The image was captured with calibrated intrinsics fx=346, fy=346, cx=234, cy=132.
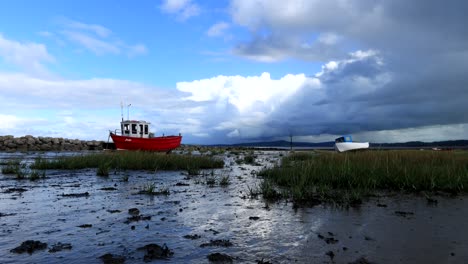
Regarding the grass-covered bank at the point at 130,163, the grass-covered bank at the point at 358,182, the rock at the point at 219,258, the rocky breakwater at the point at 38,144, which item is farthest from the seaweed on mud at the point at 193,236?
the rocky breakwater at the point at 38,144

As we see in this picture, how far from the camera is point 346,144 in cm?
3800

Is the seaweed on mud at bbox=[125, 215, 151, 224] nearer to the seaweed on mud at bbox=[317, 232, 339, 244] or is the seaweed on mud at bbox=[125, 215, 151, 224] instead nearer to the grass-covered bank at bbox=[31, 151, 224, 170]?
the seaweed on mud at bbox=[317, 232, 339, 244]

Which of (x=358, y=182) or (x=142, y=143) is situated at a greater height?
(x=142, y=143)

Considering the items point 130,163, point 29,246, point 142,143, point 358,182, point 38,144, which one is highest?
point 38,144

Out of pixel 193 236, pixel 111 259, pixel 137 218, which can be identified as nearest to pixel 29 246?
pixel 111 259

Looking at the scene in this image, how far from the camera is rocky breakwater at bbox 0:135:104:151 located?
53188 millimetres

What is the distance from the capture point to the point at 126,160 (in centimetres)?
2030

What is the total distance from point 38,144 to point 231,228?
59089mm

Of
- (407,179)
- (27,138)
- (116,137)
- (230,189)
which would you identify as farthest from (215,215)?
(27,138)

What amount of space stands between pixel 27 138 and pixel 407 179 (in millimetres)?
60365

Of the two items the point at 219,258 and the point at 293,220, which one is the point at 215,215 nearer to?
the point at 293,220

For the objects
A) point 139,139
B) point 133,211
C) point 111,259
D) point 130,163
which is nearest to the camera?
point 111,259

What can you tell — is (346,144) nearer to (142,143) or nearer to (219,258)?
(142,143)

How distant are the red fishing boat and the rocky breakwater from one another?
24.2 m
